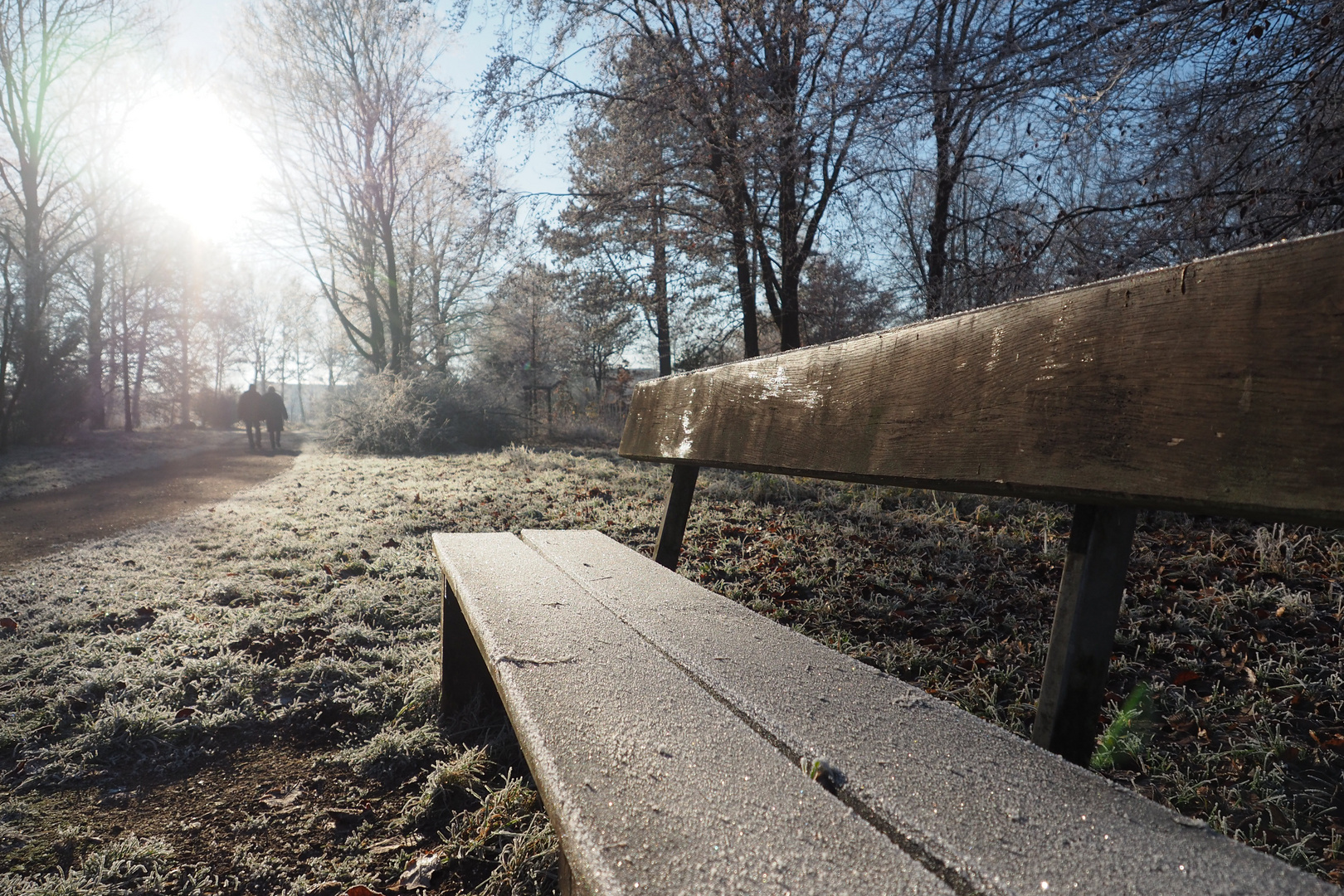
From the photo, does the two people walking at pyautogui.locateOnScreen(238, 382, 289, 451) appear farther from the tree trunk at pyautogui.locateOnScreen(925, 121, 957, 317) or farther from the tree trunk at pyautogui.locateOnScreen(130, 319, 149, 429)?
the tree trunk at pyautogui.locateOnScreen(925, 121, 957, 317)

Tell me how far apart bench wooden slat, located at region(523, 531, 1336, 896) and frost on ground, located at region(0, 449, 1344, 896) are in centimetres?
90

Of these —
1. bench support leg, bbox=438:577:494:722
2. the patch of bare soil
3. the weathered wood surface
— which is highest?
the weathered wood surface

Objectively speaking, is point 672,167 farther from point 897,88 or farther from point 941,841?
point 941,841

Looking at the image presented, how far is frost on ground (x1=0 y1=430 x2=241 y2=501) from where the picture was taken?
30.9 ft

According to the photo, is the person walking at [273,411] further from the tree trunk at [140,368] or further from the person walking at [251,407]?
the tree trunk at [140,368]

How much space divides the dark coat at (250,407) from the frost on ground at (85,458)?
1.35m

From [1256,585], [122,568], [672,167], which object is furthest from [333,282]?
[1256,585]

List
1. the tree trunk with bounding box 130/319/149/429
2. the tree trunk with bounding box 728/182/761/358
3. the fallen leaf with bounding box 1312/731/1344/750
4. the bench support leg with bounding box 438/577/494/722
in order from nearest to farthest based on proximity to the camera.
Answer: the fallen leaf with bounding box 1312/731/1344/750, the bench support leg with bounding box 438/577/494/722, the tree trunk with bounding box 728/182/761/358, the tree trunk with bounding box 130/319/149/429

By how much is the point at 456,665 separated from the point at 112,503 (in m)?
7.41

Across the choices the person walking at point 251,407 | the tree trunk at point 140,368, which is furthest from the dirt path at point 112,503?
the tree trunk at point 140,368

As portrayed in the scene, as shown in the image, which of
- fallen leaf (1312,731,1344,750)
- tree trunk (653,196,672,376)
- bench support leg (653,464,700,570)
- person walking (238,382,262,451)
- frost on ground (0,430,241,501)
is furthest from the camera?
person walking (238,382,262,451)

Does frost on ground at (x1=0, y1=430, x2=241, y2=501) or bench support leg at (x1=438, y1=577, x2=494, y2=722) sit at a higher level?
bench support leg at (x1=438, y1=577, x2=494, y2=722)

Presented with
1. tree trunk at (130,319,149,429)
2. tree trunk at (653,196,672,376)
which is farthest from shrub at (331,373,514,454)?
tree trunk at (130,319,149,429)

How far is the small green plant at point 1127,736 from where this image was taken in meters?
2.01
